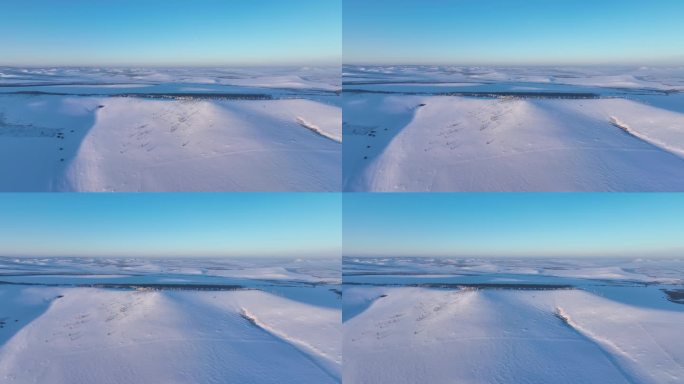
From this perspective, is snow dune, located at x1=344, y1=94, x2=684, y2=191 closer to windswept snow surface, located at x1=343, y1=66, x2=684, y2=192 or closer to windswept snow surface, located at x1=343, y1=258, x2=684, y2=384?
windswept snow surface, located at x1=343, y1=66, x2=684, y2=192

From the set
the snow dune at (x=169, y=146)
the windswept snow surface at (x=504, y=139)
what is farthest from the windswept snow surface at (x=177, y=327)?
the windswept snow surface at (x=504, y=139)

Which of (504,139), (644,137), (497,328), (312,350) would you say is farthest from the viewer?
(644,137)

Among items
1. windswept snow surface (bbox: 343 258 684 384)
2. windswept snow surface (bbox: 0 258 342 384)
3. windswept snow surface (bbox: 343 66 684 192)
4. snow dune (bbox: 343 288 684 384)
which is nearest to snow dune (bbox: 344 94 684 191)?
windswept snow surface (bbox: 343 66 684 192)

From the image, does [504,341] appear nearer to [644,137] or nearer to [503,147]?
[503,147]

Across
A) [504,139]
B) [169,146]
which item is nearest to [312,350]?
[169,146]

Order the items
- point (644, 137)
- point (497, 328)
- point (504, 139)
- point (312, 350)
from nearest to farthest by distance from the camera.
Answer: point (312, 350), point (497, 328), point (504, 139), point (644, 137)

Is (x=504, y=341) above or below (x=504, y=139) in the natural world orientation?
below

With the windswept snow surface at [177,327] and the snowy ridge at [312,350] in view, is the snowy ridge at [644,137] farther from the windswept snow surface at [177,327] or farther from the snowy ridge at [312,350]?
the snowy ridge at [312,350]
